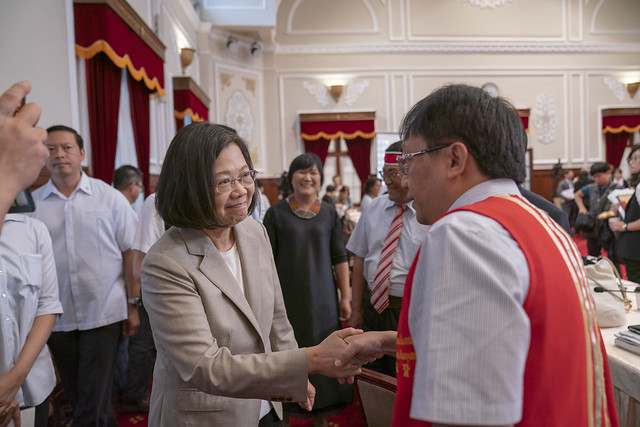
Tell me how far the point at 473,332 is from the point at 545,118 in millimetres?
12280

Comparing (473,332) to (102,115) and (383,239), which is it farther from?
(102,115)

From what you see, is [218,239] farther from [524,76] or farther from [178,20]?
[524,76]

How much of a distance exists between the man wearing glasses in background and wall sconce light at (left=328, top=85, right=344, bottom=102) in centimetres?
839

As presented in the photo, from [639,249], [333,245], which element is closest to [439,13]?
[639,249]

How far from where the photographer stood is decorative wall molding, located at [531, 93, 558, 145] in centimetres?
1134

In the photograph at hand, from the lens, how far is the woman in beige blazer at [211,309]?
44.3 inches

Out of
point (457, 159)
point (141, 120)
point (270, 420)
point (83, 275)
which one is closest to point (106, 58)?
point (141, 120)

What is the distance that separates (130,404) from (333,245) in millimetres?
1742

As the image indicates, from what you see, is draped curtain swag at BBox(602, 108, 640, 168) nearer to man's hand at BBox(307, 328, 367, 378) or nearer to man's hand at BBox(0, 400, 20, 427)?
man's hand at BBox(307, 328, 367, 378)

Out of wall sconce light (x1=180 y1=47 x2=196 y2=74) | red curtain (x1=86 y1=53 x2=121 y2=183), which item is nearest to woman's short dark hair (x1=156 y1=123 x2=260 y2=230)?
red curtain (x1=86 y1=53 x2=121 y2=183)

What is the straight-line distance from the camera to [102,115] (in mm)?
3594

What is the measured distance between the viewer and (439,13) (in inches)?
433

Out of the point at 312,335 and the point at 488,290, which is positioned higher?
the point at 488,290

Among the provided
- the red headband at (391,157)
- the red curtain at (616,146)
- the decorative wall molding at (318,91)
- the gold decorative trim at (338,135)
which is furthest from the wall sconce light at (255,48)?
the red curtain at (616,146)
